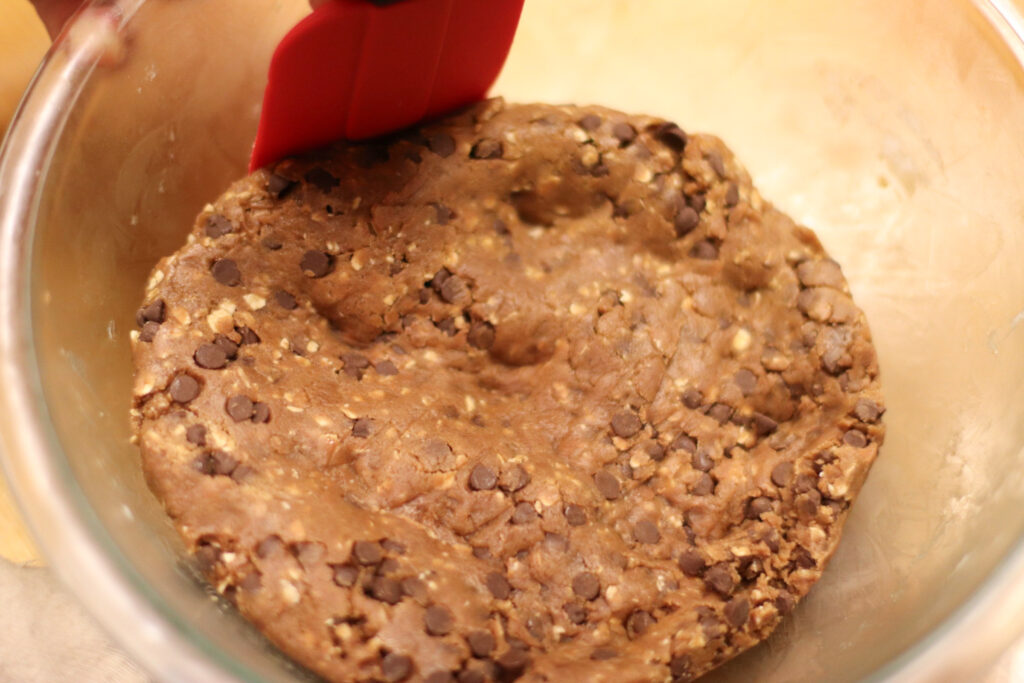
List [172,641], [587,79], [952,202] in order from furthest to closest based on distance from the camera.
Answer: [587,79] < [952,202] < [172,641]

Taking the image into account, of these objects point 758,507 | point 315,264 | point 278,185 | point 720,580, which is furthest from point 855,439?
point 278,185

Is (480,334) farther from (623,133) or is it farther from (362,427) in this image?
(623,133)

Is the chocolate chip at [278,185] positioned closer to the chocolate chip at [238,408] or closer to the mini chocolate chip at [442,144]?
the mini chocolate chip at [442,144]

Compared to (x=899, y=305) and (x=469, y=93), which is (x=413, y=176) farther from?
(x=899, y=305)

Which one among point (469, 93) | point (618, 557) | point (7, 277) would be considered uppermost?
point (469, 93)

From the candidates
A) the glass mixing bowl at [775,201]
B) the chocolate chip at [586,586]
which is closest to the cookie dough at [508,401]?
the chocolate chip at [586,586]

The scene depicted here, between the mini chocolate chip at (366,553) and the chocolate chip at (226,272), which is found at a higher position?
the chocolate chip at (226,272)

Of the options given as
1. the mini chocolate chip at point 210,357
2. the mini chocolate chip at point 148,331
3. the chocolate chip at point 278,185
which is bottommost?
the mini chocolate chip at point 210,357

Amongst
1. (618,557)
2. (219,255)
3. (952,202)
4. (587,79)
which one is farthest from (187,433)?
(952,202)
